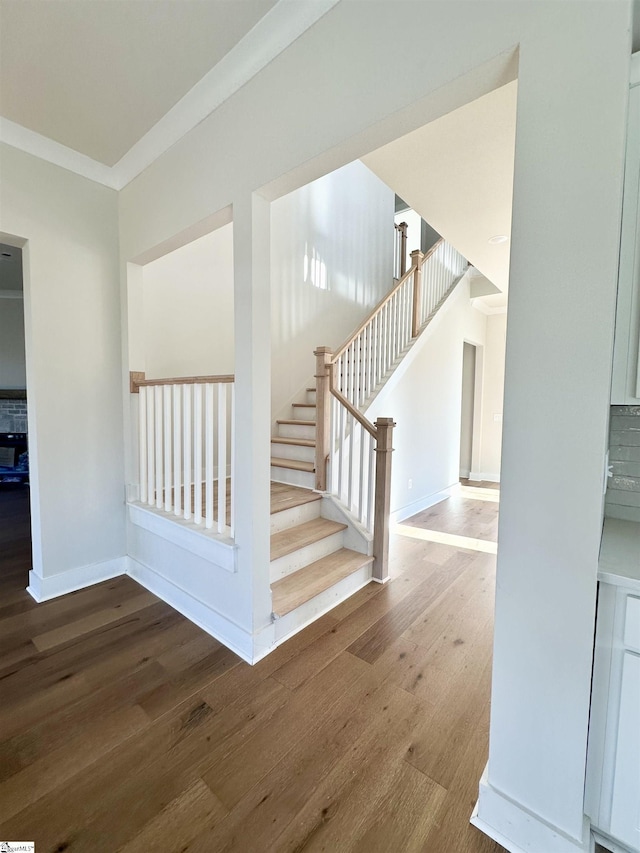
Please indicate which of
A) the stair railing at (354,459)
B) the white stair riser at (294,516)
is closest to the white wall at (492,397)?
the stair railing at (354,459)

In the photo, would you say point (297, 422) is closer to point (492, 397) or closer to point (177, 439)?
point (177, 439)

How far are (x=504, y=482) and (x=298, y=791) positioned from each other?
4.05 ft

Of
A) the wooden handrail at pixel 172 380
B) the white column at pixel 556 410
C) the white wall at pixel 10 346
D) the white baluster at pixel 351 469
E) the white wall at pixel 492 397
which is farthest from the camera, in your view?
the white wall at pixel 10 346

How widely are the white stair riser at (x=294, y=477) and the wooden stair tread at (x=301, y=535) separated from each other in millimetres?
374

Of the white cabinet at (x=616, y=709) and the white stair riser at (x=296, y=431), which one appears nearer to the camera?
the white cabinet at (x=616, y=709)

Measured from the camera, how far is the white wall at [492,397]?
5828 millimetres

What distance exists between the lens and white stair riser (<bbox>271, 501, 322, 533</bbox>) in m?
2.63

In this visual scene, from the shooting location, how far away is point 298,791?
4.05 feet

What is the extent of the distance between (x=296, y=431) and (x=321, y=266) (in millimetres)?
2279

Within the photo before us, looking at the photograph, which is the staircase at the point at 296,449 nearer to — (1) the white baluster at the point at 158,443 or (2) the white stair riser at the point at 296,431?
(2) the white stair riser at the point at 296,431

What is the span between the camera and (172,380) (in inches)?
90.8

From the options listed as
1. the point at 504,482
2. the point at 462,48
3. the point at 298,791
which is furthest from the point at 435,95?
the point at 298,791

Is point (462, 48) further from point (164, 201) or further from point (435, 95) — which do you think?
point (164, 201)

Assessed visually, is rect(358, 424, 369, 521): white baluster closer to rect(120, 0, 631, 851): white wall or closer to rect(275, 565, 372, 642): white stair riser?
rect(275, 565, 372, 642): white stair riser
